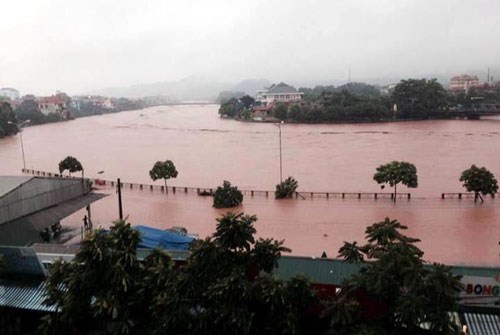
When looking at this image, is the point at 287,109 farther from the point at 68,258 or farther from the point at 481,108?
the point at 68,258

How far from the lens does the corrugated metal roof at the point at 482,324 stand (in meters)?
4.87

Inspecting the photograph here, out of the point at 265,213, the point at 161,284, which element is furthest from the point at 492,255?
the point at 161,284

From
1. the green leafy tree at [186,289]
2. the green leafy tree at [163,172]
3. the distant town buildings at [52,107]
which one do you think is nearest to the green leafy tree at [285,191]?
the green leafy tree at [163,172]

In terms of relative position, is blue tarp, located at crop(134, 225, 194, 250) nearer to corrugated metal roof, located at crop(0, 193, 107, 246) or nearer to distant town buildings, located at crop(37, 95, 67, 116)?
corrugated metal roof, located at crop(0, 193, 107, 246)

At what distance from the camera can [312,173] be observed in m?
19.3

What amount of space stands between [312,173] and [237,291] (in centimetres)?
1496

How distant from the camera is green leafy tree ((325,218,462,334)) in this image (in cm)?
426

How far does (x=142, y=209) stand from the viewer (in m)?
Answer: 14.4

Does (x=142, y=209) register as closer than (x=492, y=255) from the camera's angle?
No

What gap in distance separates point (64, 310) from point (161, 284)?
104 cm

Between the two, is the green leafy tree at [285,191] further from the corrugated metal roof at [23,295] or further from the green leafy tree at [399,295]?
Answer: the green leafy tree at [399,295]

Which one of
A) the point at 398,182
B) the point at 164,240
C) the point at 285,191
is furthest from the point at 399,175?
the point at 164,240

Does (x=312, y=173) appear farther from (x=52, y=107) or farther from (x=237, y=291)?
(x=52, y=107)

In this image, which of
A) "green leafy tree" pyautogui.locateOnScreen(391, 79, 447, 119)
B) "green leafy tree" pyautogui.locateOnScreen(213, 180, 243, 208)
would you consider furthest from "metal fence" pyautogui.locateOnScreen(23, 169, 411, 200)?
"green leafy tree" pyautogui.locateOnScreen(391, 79, 447, 119)
